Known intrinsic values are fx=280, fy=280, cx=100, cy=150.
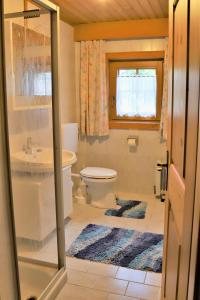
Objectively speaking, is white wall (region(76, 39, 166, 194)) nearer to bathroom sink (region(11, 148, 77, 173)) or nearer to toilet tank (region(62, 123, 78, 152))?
toilet tank (region(62, 123, 78, 152))

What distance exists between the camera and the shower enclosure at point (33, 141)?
1587 mm

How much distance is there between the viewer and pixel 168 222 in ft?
4.88

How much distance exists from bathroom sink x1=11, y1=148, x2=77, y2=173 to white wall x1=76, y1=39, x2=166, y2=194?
1.92m

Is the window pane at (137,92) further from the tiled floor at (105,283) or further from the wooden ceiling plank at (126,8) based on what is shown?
the tiled floor at (105,283)

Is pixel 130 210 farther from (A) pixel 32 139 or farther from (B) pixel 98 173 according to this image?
(A) pixel 32 139

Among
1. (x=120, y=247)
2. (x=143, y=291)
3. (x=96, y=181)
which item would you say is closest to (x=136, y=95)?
(x=96, y=181)

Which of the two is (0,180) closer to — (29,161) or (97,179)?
(29,161)

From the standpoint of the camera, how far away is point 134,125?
3.76 m

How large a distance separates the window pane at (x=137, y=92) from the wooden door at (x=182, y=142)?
7.47ft

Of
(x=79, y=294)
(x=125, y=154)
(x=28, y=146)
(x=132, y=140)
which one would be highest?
(x=28, y=146)

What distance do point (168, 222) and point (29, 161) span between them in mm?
956

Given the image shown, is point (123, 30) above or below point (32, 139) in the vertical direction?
above

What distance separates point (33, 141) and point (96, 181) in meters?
1.59

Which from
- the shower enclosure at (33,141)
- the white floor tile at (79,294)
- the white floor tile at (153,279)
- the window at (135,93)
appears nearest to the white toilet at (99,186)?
the window at (135,93)
